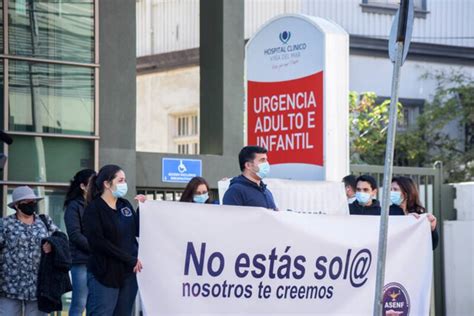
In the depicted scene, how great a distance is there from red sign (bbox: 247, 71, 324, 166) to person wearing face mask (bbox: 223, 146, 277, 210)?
232 cm

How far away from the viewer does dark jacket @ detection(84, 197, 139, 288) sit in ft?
33.7

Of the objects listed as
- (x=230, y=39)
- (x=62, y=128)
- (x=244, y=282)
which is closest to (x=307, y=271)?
(x=244, y=282)

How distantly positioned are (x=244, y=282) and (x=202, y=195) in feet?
3.68

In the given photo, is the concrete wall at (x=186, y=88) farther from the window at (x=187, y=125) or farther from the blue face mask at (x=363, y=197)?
the blue face mask at (x=363, y=197)

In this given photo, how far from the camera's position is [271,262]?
11.3 meters

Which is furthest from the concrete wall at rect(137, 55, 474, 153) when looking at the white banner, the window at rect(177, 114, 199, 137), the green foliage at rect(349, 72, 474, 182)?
the white banner

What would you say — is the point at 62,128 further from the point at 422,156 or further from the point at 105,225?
the point at 422,156

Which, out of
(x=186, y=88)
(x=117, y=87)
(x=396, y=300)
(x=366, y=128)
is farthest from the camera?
(x=186, y=88)

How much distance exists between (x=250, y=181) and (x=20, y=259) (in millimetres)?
2249

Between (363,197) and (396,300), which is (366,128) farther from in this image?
(396,300)

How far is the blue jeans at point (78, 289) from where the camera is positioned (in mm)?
11836

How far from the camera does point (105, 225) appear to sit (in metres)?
10.3

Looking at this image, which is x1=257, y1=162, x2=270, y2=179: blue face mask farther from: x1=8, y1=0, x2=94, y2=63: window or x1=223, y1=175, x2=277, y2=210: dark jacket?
x1=8, y1=0, x2=94, y2=63: window

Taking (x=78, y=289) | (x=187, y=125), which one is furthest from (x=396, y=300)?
(x=187, y=125)
